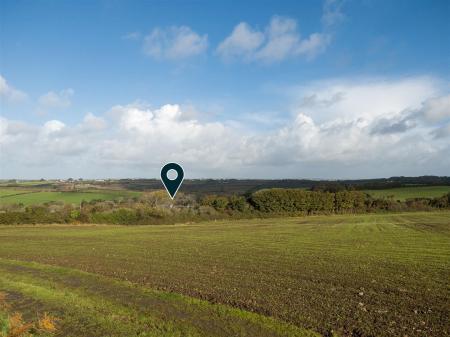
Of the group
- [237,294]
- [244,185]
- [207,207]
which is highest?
[244,185]

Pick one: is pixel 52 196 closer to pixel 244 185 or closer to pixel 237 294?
pixel 244 185

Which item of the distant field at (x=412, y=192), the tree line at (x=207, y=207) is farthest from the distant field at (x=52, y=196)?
the distant field at (x=412, y=192)

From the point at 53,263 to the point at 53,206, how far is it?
6526cm

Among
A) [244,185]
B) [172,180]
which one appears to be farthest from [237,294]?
[244,185]

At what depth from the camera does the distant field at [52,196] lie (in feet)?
327

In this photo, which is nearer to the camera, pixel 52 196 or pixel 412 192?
pixel 52 196

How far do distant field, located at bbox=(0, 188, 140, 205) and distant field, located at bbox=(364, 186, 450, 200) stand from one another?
6809 cm

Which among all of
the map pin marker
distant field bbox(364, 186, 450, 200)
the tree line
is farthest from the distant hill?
the map pin marker

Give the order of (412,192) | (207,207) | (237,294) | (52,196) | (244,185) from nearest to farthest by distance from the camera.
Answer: (237,294) → (207,207) → (52,196) → (412,192) → (244,185)

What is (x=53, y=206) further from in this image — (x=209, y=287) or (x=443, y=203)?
(x=443, y=203)

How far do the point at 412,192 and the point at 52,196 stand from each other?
103m

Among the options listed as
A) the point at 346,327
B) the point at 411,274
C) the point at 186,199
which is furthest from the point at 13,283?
the point at 186,199

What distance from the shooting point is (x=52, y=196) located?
108 meters

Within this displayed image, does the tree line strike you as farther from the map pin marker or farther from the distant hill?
the map pin marker
